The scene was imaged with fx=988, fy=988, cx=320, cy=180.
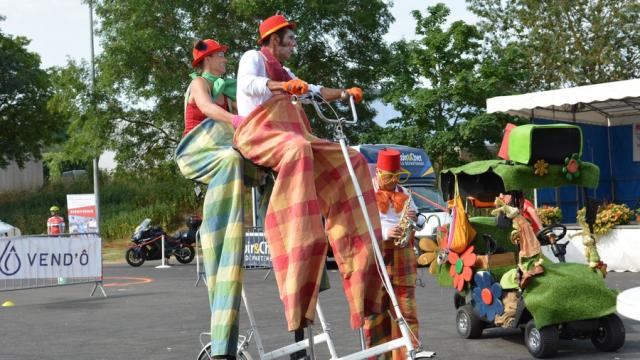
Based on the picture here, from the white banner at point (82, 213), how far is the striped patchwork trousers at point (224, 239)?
23.2 metres

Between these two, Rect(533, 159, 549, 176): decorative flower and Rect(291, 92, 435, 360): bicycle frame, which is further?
Rect(533, 159, 549, 176): decorative flower

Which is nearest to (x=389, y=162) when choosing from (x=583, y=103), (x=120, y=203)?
(x=583, y=103)

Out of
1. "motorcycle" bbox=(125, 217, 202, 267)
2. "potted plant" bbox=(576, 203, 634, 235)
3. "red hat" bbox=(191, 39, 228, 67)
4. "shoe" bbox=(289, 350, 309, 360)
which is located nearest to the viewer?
"shoe" bbox=(289, 350, 309, 360)

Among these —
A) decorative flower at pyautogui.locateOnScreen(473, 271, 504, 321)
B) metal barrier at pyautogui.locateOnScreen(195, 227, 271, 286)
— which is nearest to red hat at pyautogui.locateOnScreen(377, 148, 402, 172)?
decorative flower at pyautogui.locateOnScreen(473, 271, 504, 321)

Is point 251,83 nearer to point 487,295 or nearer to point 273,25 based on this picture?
point 273,25

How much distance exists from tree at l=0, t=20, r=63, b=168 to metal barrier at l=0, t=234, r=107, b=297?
111ft

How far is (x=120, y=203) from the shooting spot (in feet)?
153

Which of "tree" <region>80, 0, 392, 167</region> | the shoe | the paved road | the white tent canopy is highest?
"tree" <region>80, 0, 392, 167</region>

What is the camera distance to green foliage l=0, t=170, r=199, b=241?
4309 cm

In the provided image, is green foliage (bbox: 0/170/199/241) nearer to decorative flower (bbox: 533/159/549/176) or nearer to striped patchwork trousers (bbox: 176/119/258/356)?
decorative flower (bbox: 533/159/549/176)

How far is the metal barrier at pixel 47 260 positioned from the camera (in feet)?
53.5

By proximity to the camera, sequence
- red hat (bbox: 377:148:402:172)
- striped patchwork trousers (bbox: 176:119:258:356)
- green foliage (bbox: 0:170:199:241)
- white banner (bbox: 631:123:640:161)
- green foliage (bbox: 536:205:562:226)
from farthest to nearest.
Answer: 1. green foliage (bbox: 0:170:199:241)
2. white banner (bbox: 631:123:640:161)
3. green foliage (bbox: 536:205:562:226)
4. red hat (bbox: 377:148:402:172)
5. striped patchwork trousers (bbox: 176:119:258:356)

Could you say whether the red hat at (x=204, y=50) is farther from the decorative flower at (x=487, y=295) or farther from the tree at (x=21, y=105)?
the tree at (x=21, y=105)

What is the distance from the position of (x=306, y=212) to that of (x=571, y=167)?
5.72m
